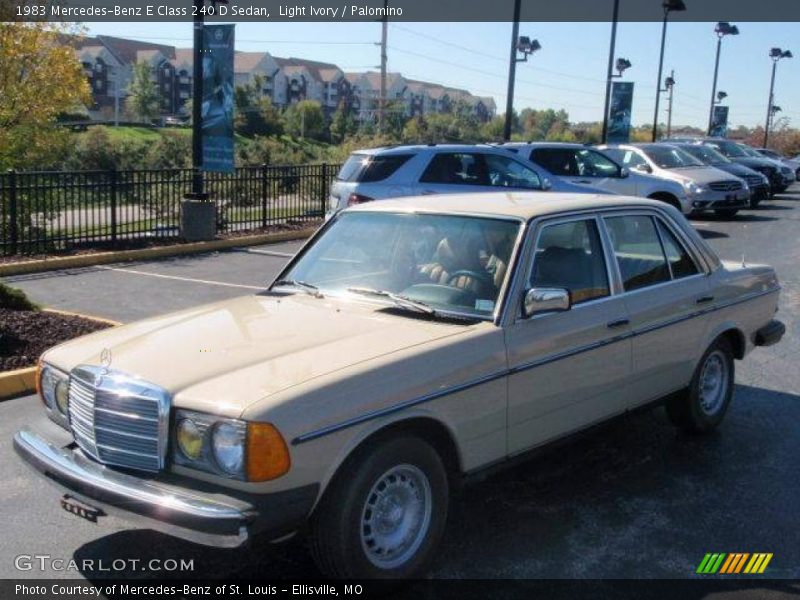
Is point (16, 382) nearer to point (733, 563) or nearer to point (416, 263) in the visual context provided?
point (416, 263)

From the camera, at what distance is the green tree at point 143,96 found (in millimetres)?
91000

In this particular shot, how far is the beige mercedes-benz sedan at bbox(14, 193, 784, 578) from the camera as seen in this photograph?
135 inches

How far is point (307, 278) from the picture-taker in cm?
505

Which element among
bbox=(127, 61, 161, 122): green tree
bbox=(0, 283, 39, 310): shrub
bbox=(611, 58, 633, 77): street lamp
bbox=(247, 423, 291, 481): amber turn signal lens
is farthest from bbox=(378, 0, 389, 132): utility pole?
bbox=(127, 61, 161, 122): green tree

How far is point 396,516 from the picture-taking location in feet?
12.6

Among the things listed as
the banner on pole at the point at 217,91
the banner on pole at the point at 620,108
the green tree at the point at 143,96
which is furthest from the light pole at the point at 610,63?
the green tree at the point at 143,96

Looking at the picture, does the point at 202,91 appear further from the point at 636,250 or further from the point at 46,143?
the point at 636,250

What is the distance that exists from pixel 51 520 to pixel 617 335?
3.22m

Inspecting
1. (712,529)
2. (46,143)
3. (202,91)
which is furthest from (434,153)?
(712,529)

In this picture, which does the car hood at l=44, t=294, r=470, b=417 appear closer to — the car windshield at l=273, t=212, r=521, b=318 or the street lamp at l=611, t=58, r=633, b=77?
the car windshield at l=273, t=212, r=521, b=318

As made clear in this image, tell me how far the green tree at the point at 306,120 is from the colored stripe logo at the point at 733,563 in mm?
86014

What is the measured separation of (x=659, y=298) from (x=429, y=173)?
8.08 meters

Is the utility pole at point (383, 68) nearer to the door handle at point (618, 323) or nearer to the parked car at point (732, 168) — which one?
the parked car at point (732, 168)

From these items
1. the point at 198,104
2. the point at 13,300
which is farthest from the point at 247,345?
the point at 198,104
